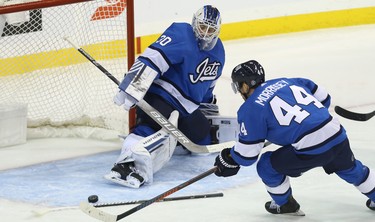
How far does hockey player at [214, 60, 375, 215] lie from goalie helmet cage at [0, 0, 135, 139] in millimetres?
1429

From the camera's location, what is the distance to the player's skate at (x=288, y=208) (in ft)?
12.1

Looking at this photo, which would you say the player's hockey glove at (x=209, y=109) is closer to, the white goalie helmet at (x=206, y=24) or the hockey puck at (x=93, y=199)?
the white goalie helmet at (x=206, y=24)

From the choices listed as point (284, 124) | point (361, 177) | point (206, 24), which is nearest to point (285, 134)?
point (284, 124)

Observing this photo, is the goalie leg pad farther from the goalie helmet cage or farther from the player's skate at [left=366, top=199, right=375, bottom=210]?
the player's skate at [left=366, top=199, right=375, bottom=210]

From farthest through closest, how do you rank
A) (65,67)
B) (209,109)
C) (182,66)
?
1. (65,67)
2. (209,109)
3. (182,66)

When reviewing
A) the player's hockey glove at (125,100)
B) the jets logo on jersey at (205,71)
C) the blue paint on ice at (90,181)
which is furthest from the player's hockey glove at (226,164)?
the jets logo on jersey at (205,71)

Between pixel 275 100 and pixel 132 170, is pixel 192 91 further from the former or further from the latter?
pixel 275 100

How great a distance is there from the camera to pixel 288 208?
368 centimetres

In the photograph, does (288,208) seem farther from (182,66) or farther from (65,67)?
(65,67)

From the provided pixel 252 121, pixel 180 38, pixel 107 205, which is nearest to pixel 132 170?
pixel 107 205

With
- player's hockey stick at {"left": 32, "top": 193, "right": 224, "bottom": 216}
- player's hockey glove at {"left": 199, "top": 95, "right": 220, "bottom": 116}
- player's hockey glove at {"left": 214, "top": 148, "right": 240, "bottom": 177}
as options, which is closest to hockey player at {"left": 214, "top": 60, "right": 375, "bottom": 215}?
player's hockey glove at {"left": 214, "top": 148, "right": 240, "bottom": 177}

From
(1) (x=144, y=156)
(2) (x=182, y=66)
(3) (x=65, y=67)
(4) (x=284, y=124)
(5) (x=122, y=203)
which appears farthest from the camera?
(3) (x=65, y=67)

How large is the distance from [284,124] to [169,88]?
1.10m

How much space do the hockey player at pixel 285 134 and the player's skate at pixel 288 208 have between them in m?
0.12
